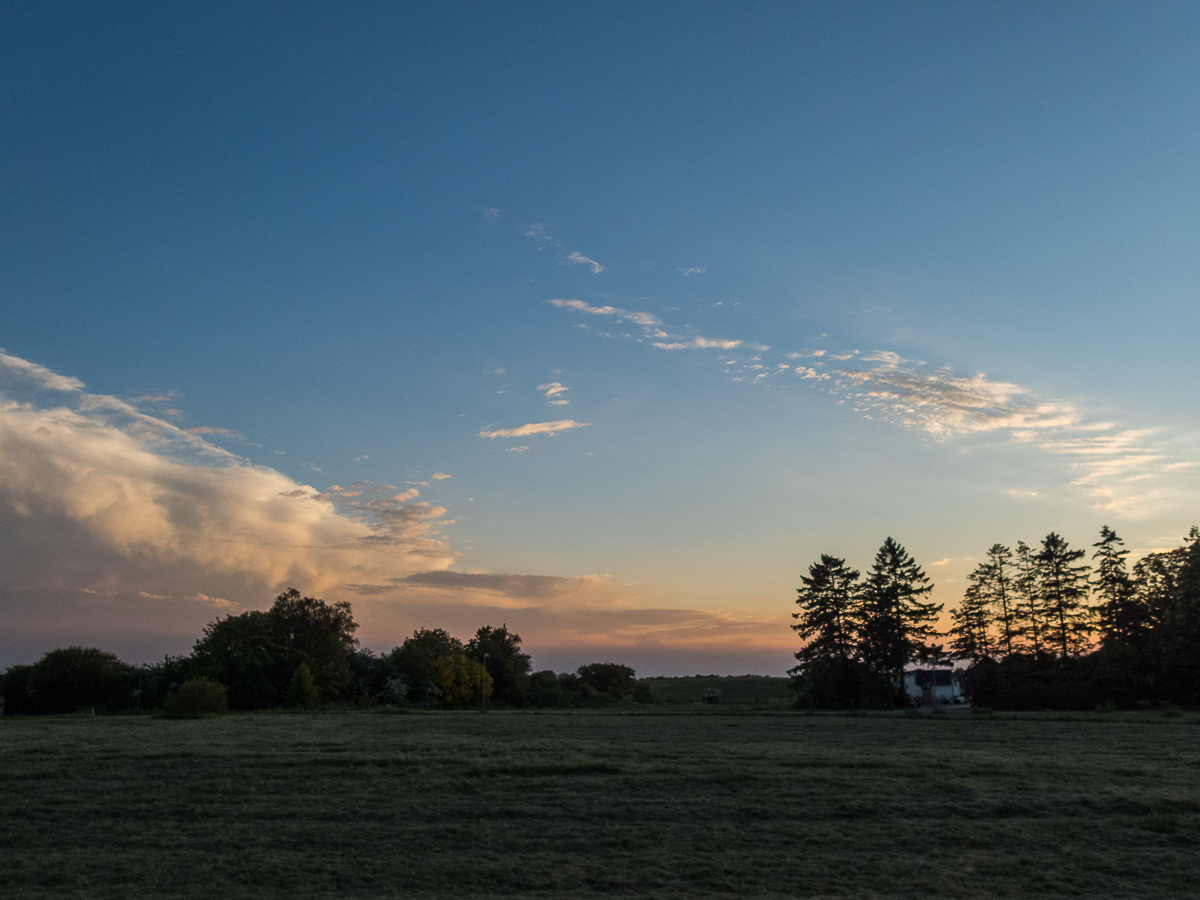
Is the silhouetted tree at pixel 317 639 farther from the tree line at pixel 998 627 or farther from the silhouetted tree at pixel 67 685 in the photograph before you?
the tree line at pixel 998 627

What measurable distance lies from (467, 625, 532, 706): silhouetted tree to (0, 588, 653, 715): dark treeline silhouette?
4.3 inches

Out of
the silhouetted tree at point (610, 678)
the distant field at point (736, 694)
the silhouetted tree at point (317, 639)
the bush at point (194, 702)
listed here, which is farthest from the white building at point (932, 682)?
the bush at point (194, 702)

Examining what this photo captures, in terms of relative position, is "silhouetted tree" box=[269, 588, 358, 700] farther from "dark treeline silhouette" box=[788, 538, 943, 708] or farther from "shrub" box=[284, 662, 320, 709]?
"dark treeline silhouette" box=[788, 538, 943, 708]

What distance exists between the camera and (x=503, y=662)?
286 feet

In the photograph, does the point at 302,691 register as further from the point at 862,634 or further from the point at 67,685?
the point at 862,634

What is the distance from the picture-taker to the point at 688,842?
11164mm

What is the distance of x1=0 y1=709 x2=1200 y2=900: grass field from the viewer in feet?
30.6

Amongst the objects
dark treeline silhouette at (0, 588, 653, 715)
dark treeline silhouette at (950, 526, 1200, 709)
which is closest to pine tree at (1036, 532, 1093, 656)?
dark treeline silhouette at (950, 526, 1200, 709)

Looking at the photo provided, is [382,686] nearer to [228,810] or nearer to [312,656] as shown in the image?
[312,656]

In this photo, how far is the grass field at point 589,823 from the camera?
9336 mm

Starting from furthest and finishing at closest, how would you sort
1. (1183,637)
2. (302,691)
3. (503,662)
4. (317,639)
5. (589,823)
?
(503,662), (317,639), (302,691), (1183,637), (589,823)

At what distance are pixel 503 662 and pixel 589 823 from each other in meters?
77.6

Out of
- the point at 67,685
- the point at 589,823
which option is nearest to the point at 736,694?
the point at 67,685

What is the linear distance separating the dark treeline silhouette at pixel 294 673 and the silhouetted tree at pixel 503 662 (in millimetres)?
109
